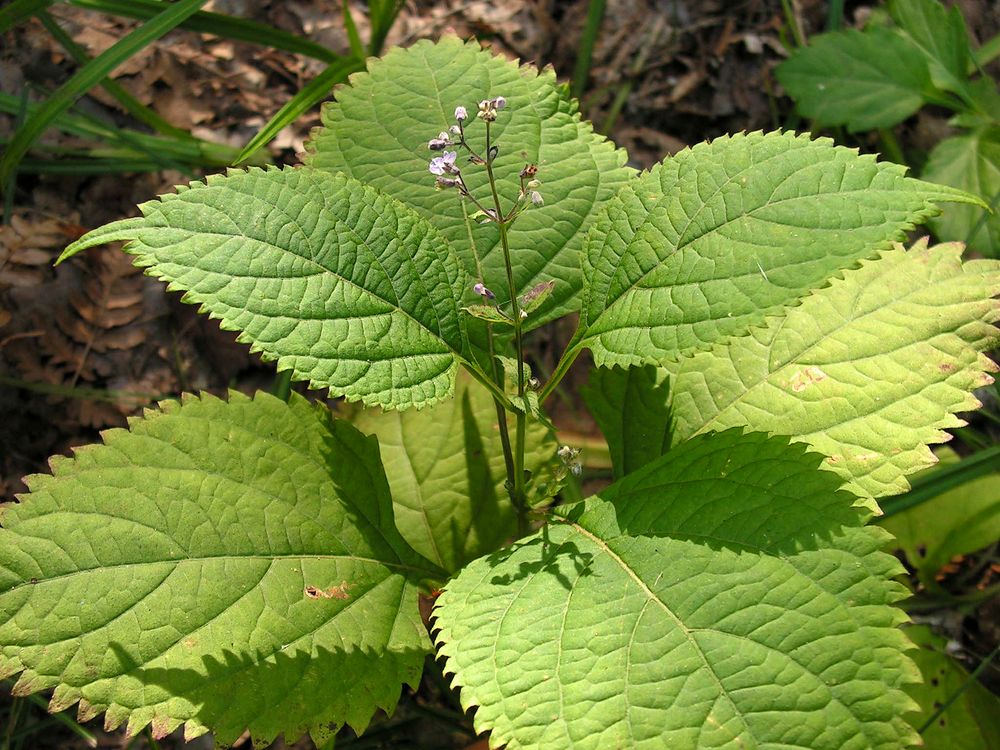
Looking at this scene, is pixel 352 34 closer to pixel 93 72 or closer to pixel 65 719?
pixel 93 72

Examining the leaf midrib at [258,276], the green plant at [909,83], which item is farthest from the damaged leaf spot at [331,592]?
the green plant at [909,83]

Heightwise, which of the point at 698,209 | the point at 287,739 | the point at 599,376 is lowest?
the point at 287,739

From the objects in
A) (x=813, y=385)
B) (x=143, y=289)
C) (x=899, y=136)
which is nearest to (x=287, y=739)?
(x=813, y=385)

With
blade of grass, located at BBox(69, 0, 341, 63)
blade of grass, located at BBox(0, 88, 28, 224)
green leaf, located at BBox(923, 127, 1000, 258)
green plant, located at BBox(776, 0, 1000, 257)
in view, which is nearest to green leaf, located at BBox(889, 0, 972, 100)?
green plant, located at BBox(776, 0, 1000, 257)

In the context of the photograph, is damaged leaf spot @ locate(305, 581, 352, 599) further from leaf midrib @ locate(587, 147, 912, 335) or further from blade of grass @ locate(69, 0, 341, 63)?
blade of grass @ locate(69, 0, 341, 63)

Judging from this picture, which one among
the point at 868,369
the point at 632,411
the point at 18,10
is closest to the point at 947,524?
the point at 868,369

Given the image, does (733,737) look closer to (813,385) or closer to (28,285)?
(813,385)

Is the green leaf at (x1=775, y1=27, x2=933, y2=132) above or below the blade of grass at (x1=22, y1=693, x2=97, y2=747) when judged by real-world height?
above
